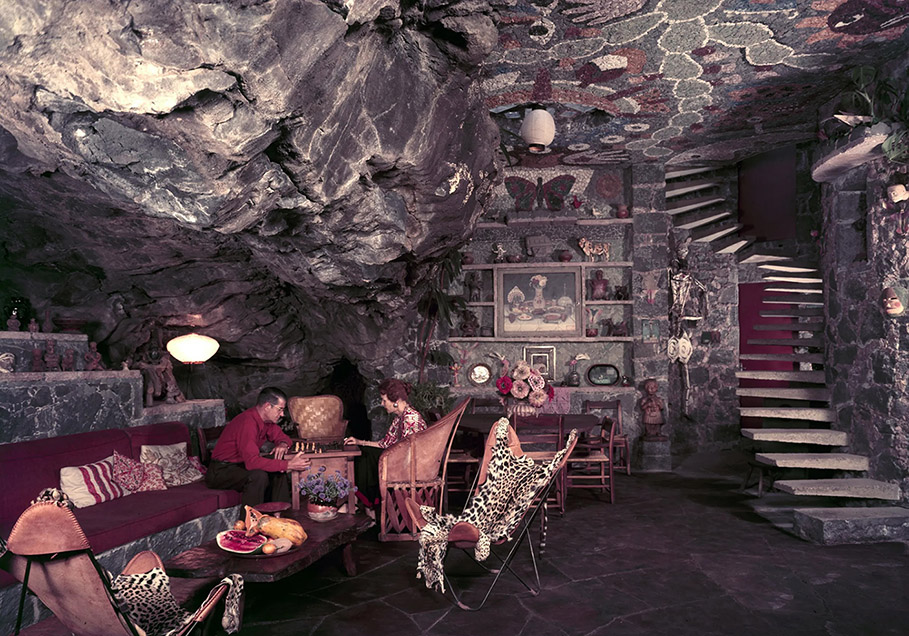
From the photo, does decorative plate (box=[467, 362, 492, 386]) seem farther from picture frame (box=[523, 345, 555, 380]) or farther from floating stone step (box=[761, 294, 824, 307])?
floating stone step (box=[761, 294, 824, 307])

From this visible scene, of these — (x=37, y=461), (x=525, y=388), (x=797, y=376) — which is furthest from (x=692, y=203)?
(x=37, y=461)

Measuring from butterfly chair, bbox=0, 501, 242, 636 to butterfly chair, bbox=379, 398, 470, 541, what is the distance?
275cm

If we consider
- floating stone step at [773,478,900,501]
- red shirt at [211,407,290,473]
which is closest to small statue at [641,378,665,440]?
floating stone step at [773,478,900,501]

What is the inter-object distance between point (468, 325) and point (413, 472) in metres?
3.77

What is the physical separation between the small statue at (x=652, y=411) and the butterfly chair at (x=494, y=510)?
4.55 metres

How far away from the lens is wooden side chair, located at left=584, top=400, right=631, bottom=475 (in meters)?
7.50

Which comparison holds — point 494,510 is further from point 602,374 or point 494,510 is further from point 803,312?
point 602,374

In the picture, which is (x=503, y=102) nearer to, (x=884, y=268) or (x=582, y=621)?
(x=884, y=268)

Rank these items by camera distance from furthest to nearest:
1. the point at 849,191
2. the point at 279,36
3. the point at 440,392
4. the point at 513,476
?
1. the point at 440,392
2. the point at 849,191
3. the point at 513,476
4. the point at 279,36

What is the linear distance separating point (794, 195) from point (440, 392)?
559 centimetres

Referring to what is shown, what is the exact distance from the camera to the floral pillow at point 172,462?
192 inches

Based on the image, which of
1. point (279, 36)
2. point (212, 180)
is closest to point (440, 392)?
point (212, 180)

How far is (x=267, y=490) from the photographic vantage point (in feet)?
16.0

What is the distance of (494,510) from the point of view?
3824 millimetres
